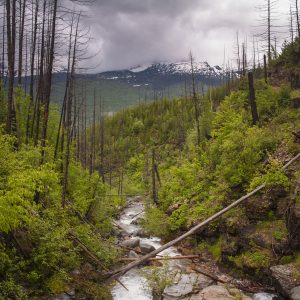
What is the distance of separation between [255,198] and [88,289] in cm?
949

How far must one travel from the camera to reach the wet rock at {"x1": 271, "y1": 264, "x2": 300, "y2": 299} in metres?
13.2

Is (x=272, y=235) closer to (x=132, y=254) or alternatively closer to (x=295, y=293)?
(x=295, y=293)

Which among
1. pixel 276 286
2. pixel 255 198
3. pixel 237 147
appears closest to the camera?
pixel 276 286

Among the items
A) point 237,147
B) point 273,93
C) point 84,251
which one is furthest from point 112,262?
point 273,93

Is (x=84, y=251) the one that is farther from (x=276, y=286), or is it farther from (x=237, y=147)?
(x=237, y=147)

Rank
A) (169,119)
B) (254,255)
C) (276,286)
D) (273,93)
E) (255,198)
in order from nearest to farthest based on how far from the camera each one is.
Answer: (276,286), (254,255), (255,198), (273,93), (169,119)

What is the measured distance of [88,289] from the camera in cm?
1464

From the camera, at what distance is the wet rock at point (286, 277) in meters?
13.2

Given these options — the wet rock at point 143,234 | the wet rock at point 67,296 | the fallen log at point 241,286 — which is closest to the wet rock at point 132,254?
the fallen log at point 241,286

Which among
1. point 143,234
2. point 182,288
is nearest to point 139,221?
point 143,234

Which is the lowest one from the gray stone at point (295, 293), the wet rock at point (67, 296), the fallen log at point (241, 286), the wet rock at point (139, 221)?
the wet rock at point (139, 221)

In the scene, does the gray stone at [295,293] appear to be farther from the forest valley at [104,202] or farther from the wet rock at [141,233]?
the wet rock at [141,233]

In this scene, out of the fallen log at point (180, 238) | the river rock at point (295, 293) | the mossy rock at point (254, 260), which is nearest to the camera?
the river rock at point (295, 293)

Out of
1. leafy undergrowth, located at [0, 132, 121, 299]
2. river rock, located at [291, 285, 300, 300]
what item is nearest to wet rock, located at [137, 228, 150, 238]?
leafy undergrowth, located at [0, 132, 121, 299]
